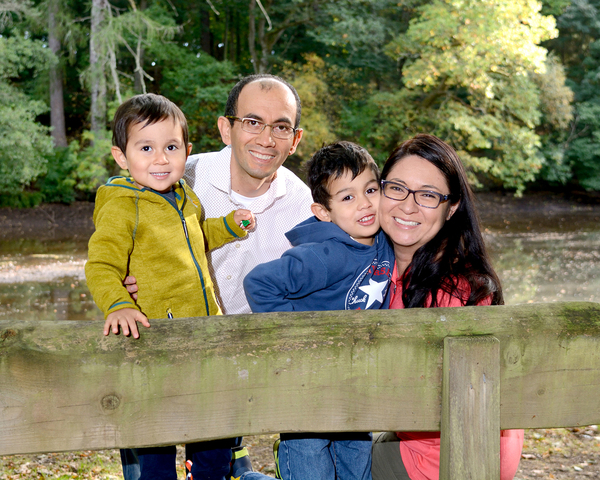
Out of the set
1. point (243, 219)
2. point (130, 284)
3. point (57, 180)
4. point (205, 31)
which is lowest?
point (130, 284)

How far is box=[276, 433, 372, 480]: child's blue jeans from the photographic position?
2.19 metres

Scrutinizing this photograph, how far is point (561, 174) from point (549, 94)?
4774 millimetres

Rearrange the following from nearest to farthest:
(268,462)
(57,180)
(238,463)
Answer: (238,463) → (268,462) → (57,180)

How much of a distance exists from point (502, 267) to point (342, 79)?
37.6 feet

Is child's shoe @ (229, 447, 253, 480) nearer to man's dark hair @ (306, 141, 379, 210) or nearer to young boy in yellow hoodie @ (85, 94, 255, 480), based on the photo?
young boy in yellow hoodie @ (85, 94, 255, 480)

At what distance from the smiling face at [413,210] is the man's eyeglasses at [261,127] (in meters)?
0.83

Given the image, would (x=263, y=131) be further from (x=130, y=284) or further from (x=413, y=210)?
(x=130, y=284)

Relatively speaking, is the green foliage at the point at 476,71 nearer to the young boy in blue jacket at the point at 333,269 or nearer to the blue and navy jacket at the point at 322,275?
the young boy in blue jacket at the point at 333,269

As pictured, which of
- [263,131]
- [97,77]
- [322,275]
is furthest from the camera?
[97,77]

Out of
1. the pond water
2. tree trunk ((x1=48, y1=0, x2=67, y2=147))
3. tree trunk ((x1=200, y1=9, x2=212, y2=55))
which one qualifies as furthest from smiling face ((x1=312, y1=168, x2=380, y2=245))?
tree trunk ((x1=200, y1=9, x2=212, y2=55))

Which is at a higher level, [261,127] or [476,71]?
[476,71]

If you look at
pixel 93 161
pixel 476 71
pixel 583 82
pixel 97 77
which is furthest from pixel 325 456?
pixel 583 82

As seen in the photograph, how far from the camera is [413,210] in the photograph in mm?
2514

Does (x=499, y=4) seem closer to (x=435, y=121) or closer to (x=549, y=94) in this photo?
(x=435, y=121)
